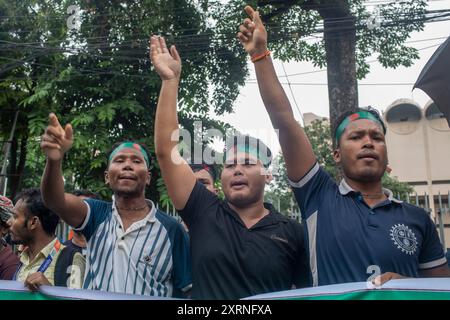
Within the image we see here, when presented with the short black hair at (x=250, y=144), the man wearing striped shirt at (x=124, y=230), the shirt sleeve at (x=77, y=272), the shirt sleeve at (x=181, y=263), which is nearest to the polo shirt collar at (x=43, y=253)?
the shirt sleeve at (x=77, y=272)

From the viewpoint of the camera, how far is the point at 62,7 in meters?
8.52

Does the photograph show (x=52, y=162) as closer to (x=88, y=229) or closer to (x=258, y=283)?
(x=88, y=229)

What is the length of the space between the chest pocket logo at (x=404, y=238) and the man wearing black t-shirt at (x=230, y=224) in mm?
461

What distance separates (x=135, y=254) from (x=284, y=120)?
999 mm

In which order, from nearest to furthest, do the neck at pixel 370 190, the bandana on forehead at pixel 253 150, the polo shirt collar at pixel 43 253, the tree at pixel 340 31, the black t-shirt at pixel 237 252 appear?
the black t-shirt at pixel 237 252 < the neck at pixel 370 190 < the bandana on forehead at pixel 253 150 < the polo shirt collar at pixel 43 253 < the tree at pixel 340 31

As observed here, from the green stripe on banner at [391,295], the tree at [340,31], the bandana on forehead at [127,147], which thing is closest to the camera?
the green stripe on banner at [391,295]

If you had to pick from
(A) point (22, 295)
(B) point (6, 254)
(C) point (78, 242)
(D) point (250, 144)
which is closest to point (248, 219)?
(D) point (250, 144)

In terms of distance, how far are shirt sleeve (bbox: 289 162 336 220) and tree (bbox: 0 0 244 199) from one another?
5.16 meters

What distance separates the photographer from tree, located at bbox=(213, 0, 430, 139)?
7184 mm

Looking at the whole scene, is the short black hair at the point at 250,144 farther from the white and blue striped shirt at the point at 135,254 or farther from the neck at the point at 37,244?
the neck at the point at 37,244

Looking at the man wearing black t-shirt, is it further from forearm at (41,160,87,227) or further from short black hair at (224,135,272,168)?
forearm at (41,160,87,227)

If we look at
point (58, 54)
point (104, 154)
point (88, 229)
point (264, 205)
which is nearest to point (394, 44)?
point (104, 154)

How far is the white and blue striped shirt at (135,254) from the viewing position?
2336 mm

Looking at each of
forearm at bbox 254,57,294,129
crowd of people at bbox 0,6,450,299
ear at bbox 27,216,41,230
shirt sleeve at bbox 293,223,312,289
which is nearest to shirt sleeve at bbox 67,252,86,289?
crowd of people at bbox 0,6,450,299
